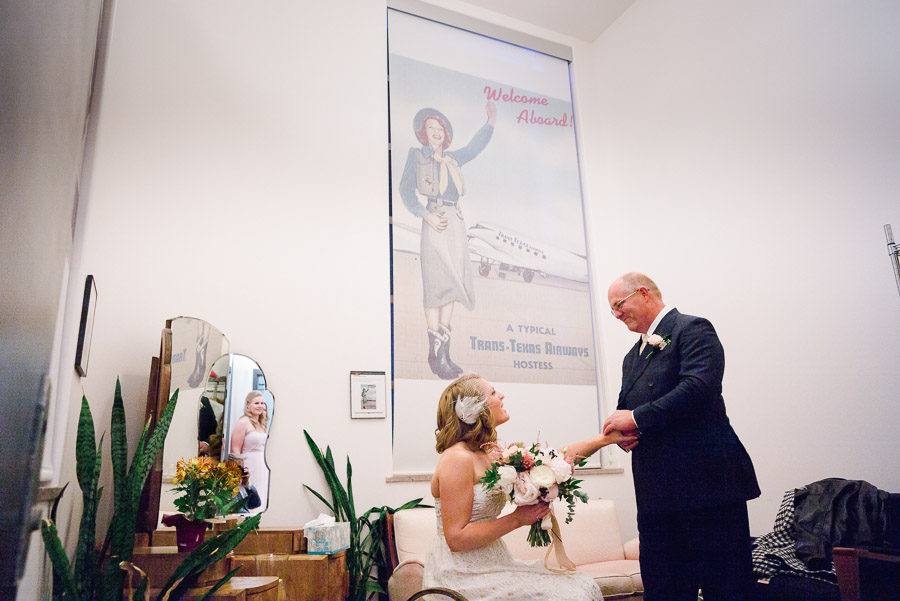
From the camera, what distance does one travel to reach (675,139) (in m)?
5.41

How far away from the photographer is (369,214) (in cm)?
496

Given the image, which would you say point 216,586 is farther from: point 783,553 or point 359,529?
point 783,553

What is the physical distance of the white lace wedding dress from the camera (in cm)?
244

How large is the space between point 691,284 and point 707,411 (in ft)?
8.42

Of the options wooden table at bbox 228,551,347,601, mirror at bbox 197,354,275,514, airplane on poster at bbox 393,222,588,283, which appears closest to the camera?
wooden table at bbox 228,551,347,601

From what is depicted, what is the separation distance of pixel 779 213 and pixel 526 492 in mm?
3086

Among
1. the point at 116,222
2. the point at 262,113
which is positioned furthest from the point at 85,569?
the point at 262,113

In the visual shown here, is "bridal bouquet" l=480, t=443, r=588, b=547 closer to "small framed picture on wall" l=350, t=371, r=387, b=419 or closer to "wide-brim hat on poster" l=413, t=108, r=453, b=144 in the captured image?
"small framed picture on wall" l=350, t=371, r=387, b=419

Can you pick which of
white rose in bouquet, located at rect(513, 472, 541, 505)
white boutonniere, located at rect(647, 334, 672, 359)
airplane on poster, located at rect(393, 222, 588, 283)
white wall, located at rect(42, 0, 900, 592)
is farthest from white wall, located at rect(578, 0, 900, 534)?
white rose in bouquet, located at rect(513, 472, 541, 505)

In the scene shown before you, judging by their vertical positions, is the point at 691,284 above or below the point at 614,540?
above

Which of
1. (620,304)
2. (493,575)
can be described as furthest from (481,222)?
(493,575)

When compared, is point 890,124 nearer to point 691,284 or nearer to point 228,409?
point 691,284

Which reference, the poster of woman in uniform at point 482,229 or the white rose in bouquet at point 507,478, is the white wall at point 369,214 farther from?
the white rose in bouquet at point 507,478

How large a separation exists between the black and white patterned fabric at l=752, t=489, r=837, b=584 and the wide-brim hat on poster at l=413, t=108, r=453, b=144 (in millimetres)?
3735
